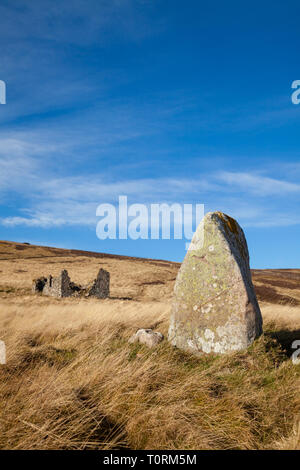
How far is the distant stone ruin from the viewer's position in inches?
885

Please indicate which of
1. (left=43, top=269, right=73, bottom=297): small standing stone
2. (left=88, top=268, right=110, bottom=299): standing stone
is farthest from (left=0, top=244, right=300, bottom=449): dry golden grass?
(left=88, top=268, right=110, bottom=299): standing stone

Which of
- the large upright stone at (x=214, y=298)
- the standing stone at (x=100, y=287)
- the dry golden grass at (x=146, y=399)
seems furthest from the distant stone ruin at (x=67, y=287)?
the large upright stone at (x=214, y=298)

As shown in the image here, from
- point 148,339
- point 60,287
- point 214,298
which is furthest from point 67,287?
point 214,298

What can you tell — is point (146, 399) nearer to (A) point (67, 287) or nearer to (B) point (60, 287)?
(B) point (60, 287)

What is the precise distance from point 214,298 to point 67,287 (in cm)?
1815

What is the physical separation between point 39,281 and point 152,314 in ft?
54.3

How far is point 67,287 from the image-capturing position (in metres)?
22.8

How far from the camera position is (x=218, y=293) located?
→ 20.3ft

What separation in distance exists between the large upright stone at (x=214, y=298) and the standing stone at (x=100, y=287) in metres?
17.4

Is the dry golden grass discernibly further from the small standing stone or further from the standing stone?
the standing stone

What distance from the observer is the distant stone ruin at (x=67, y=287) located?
73.7 feet

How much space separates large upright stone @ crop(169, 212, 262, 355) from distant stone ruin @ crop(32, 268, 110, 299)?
56.5ft
